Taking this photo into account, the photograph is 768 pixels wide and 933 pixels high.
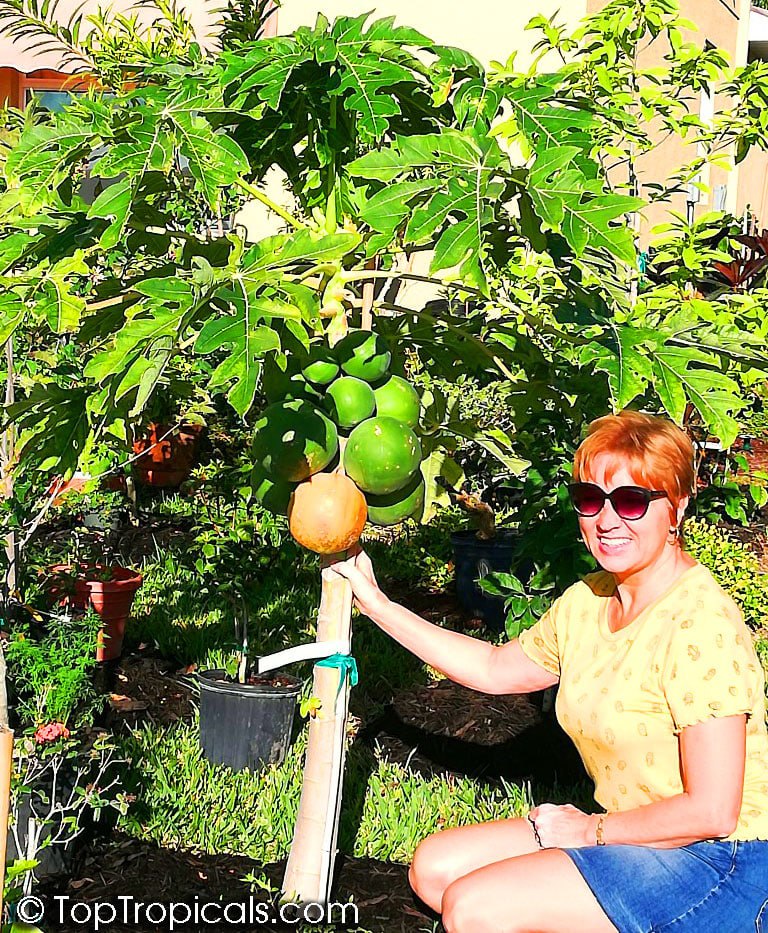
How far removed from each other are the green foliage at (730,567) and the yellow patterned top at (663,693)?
2562mm

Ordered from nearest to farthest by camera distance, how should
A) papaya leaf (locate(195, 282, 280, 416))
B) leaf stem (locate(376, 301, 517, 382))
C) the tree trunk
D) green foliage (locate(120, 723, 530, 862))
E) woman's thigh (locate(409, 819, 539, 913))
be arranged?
papaya leaf (locate(195, 282, 280, 416)) < leaf stem (locate(376, 301, 517, 382)) < woman's thigh (locate(409, 819, 539, 913)) < green foliage (locate(120, 723, 530, 862)) < the tree trunk

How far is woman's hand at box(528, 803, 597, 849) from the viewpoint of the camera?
2322 millimetres

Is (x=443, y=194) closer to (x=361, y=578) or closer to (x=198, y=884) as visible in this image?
(x=361, y=578)

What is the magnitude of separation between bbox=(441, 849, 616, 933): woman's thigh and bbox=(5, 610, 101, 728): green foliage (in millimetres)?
1446

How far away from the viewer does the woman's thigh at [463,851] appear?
2.52m

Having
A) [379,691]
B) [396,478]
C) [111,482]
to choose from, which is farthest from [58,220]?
[111,482]

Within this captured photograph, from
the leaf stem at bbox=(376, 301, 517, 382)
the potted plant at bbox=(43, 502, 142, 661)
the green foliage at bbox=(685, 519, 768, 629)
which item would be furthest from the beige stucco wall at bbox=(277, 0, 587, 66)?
the leaf stem at bbox=(376, 301, 517, 382)

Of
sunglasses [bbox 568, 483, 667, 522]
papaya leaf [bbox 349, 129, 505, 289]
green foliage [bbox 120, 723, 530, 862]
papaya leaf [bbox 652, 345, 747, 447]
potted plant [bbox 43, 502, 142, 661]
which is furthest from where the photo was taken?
potted plant [bbox 43, 502, 142, 661]

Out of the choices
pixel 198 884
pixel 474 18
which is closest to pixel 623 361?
pixel 198 884

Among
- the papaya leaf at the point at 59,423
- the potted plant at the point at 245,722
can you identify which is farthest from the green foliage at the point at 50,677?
the papaya leaf at the point at 59,423

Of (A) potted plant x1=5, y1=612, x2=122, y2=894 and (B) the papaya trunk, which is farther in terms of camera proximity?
(A) potted plant x1=5, y1=612, x2=122, y2=894

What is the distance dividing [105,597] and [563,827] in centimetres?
252

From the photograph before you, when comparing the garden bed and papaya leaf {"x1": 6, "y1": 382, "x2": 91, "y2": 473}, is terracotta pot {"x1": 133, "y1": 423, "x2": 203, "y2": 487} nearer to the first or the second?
the garden bed

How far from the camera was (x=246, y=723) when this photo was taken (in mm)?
3703
